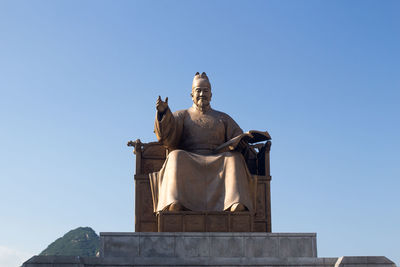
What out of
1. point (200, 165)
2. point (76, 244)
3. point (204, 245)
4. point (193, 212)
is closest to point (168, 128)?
point (200, 165)

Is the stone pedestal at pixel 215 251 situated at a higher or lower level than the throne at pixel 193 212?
lower

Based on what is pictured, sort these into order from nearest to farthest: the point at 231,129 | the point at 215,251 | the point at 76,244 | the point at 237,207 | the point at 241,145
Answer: the point at 215,251
the point at 237,207
the point at 241,145
the point at 231,129
the point at 76,244

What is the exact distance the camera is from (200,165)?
998cm

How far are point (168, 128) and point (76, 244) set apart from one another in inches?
1597

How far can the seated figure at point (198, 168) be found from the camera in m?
9.60

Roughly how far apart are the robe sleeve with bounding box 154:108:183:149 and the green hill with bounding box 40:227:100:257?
3756 centimetres

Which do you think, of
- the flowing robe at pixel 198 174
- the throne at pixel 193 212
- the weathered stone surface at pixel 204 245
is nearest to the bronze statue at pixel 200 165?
the flowing robe at pixel 198 174

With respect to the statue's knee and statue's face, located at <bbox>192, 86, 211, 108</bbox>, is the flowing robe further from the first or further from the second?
statue's face, located at <bbox>192, 86, 211, 108</bbox>

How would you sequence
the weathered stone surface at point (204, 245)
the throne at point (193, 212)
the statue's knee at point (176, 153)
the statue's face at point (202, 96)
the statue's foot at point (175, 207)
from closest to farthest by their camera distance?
the weathered stone surface at point (204, 245)
the throne at point (193, 212)
the statue's foot at point (175, 207)
the statue's knee at point (176, 153)
the statue's face at point (202, 96)

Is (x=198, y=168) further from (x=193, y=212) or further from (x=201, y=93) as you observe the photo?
(x=201, y=93)

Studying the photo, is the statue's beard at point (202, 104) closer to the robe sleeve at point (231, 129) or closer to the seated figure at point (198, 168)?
the seated figure at point (198, 168)

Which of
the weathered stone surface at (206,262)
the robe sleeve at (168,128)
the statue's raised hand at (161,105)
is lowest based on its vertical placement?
the weathered stone surface at (206,262)

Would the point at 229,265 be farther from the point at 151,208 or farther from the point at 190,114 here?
the point at 190,114

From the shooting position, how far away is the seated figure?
9602mm
